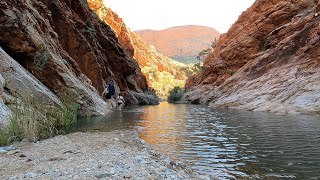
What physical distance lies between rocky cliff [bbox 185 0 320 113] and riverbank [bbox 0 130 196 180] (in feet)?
46.9

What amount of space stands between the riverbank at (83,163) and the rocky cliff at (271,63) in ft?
46.9

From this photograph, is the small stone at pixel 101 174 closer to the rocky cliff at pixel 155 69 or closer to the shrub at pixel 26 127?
the shrub at pixel 26 127

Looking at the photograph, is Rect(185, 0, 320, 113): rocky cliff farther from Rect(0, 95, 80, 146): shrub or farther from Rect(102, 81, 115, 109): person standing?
Rect(0, 95, 80, 146): shrub

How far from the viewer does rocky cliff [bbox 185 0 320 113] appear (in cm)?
2122

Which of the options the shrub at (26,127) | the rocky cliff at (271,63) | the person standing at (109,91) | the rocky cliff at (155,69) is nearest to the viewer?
the shrub at (26,127)

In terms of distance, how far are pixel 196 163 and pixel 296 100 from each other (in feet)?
51.2

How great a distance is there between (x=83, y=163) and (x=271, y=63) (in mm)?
28242

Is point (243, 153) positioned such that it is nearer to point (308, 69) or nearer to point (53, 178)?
point (53, 178)

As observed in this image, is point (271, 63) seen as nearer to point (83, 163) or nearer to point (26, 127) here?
point (26, 127)

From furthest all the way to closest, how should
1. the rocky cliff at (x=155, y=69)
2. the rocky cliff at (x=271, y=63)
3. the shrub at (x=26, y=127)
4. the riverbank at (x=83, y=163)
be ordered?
the rocky cliff at (x=155, y=69) < the rocky cliff at (x=271, y=63) < the shrub at (x=26, y=127) < the riverbank at (x=83, y=163)

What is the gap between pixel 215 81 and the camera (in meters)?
45.2

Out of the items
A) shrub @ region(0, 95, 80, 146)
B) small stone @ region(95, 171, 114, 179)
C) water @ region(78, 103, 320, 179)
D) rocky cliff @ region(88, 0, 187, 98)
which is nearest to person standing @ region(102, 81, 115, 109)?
water @ region(78, 103, 320, 179)

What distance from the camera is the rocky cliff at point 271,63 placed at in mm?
21219

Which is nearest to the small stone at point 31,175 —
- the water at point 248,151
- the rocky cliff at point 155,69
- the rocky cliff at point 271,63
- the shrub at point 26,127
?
the water at point 248,151
